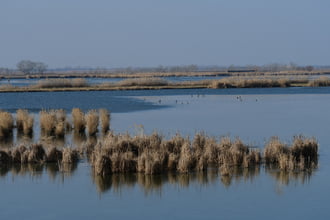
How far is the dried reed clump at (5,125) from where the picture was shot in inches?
806

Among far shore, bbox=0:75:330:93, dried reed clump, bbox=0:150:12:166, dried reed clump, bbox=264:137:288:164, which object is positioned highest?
dried reed clump, bbox=264:137:288:164

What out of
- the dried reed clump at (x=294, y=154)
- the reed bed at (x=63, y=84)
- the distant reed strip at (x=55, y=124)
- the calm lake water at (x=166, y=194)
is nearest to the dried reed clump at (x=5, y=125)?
the distant reed strip at (x=55, y=124)

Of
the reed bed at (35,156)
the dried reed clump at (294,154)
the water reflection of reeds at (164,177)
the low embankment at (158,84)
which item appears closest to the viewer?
the water reflection of reeds at (164,177)

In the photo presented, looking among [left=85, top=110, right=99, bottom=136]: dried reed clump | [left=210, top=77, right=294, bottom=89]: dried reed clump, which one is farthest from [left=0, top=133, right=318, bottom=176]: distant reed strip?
[left=210, top=77, right=294, bottom=89]: dried reed clump

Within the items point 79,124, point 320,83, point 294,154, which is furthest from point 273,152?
point 320,83

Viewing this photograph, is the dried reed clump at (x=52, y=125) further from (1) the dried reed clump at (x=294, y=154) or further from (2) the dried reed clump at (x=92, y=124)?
(1) the dried reed clump at (x=294, y=154)

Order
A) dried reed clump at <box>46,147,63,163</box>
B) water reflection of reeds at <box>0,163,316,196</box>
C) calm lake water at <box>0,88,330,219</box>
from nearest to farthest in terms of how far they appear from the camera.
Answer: calm lake water at <box>0,88,330,219</box>
water reflection of reeds at <box>0,163,316,196</box>
dried reed clump at <box>46,147,63,163</box>

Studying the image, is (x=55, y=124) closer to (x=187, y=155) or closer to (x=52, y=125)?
(x=52, y=125)

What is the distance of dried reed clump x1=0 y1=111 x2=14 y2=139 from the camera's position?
Answer: 20.5 metres

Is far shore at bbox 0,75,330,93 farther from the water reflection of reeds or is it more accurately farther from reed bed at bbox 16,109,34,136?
the water reflection of reeds

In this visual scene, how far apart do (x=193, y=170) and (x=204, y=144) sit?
5.39ft

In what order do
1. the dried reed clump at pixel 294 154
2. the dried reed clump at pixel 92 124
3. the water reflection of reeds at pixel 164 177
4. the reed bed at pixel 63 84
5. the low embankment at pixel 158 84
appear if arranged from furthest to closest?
1. the reed bed at pixel 63 84
2. the low embankment at pixel 158 84
3. the dried reed clump at pixel 92 124
4. the dried reed clump at pixel 294 154
5. the water reflection of reeds at pixel 164 177

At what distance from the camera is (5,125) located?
20656 mm

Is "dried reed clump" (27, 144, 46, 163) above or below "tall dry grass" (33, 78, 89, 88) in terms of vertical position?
above
